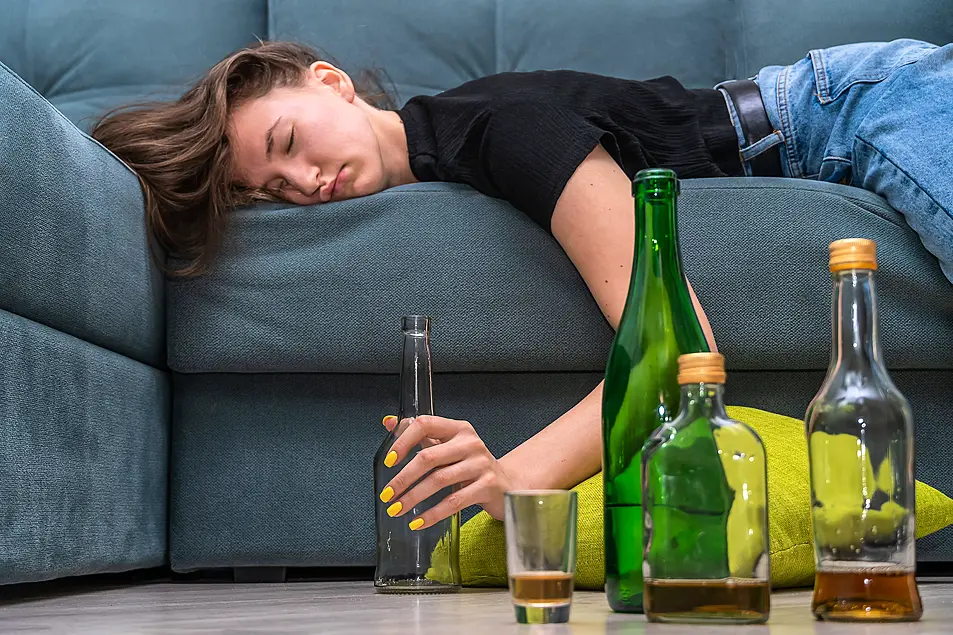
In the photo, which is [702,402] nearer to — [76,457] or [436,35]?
[76,457]

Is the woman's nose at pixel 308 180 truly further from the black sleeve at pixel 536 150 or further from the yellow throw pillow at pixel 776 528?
the yellow throw pillow at pixel 776 528

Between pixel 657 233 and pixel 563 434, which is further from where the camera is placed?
pixel 563 434

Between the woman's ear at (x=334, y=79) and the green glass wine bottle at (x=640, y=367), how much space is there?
Result: 914 millimetres

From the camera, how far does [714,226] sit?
1278mm

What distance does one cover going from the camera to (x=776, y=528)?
3.14 ft

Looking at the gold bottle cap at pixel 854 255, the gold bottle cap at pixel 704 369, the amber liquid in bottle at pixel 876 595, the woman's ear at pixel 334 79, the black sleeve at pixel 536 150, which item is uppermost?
the woman's ear at pixel 334 79

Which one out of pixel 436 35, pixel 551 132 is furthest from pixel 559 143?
pixel 436 35

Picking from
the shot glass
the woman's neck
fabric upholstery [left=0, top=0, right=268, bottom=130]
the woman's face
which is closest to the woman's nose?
the woman's face

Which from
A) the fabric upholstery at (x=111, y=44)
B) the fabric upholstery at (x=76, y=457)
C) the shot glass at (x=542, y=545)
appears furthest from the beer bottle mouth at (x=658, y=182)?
the fabric upholstery at (x=111, y=44)

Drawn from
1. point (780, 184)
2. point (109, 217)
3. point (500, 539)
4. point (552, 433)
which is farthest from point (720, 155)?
point (109, 217)

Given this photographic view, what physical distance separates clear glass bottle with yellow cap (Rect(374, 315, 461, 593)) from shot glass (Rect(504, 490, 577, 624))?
351mm

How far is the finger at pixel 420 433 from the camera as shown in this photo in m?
0.92

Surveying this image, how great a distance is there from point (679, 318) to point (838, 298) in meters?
0.12

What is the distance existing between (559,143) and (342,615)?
0.62 metres
